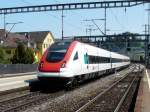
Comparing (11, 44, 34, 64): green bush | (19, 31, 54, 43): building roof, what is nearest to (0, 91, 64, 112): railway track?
(11, 44, 34, 64): green bush

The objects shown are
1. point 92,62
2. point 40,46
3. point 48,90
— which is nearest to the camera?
point 48,90

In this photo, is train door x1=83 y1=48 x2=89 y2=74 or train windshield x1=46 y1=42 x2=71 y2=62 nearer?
train windshield x1=46 y1=42 x2=71 y2=62

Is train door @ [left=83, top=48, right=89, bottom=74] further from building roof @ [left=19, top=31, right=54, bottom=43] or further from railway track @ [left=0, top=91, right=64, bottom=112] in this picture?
building roof @ [left=19, top=31, right=54, bottom=43]

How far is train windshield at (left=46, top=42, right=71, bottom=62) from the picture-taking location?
23.3 m

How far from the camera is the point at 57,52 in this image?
23688mm

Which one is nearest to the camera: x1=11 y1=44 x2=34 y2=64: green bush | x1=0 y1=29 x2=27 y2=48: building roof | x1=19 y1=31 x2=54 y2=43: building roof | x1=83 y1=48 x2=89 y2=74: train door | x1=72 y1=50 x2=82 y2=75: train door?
x1=72 y1=50 x2=82 y2=75: train door

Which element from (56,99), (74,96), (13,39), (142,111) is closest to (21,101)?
(56,99)

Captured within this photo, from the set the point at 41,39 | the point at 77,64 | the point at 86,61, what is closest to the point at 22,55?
the point at 86,61

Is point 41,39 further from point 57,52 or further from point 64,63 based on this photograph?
point 64,63

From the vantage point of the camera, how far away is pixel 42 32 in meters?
127

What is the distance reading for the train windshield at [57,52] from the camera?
2332cm

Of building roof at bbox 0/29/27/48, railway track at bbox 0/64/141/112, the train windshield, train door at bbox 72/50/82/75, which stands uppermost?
building roof at bbox 0/29/27/48

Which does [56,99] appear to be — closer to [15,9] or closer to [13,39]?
[15,9]

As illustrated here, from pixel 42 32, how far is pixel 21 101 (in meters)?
109
